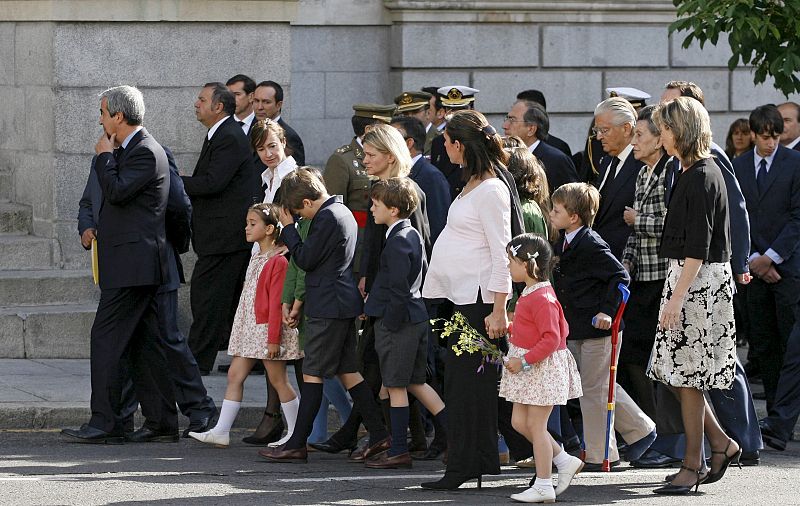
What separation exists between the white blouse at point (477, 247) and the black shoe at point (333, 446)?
158cm

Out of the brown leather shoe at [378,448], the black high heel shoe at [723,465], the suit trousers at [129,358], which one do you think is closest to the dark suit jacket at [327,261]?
the brown leather shoe at [378,448]

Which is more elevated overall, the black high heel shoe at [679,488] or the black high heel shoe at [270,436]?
the black high heel shoe at [270,436]

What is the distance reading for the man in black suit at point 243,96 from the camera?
11.8 m

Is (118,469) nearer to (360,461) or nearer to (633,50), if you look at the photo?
(360,461)

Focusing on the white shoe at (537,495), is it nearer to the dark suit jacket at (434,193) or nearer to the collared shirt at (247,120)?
the dark suit jacket at (434,193)

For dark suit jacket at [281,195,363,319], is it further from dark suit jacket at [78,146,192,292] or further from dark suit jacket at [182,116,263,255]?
dark suit jacket at [182,116,263,255]

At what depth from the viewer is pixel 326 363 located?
8516mm

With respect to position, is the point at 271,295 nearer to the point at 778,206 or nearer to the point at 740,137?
the point at 778,206

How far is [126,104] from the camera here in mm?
9016

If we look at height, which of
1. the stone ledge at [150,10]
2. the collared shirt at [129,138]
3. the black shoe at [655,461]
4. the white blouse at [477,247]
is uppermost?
the stone ledge at [150,10]

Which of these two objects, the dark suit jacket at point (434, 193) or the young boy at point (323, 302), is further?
the dark suit jacket at point (434, 193)

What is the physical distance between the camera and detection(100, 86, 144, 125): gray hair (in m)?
9.00

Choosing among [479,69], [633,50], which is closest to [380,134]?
[479,69]

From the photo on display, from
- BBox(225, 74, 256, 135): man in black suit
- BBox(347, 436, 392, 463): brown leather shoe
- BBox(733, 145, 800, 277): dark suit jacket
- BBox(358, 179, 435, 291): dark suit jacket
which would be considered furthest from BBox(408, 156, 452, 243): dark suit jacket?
BBox(225, 74, 256, 135): man in black suit
